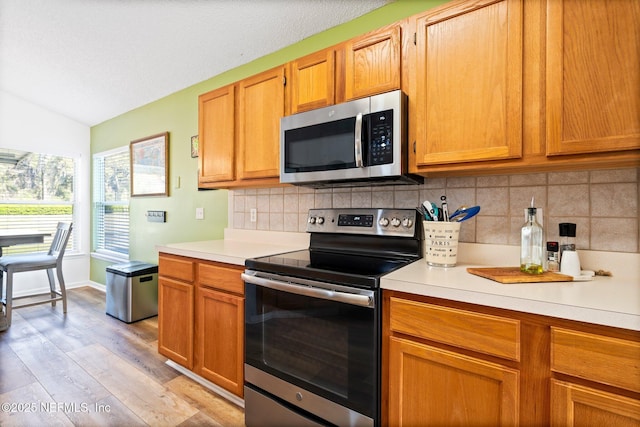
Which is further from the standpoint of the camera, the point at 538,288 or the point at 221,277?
the point at 221,277

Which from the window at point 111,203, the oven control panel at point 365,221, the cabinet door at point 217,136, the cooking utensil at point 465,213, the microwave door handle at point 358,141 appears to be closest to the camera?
the cooking utensil at point 465,213

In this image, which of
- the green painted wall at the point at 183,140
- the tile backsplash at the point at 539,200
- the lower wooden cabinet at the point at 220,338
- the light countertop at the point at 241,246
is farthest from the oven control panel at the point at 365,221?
the green painted wall at the point at 183,140

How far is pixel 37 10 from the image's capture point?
2.28m

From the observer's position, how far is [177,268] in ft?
6.56

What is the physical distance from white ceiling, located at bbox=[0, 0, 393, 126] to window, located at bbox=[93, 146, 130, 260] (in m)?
0.94

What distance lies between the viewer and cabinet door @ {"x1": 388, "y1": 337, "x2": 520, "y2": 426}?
958 mm

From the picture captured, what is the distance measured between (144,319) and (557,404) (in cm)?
330

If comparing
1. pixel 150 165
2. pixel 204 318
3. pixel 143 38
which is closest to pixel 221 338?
pixel 204 318

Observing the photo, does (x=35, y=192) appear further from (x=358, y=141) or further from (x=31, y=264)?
(x=358, y=141)

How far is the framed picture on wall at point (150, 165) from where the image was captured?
330 centimetres

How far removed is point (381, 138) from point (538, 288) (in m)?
0.86

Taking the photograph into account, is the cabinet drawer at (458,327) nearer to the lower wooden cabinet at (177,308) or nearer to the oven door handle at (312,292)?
the oven door handle at (312,292)

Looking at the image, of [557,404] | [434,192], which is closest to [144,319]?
[434,192]

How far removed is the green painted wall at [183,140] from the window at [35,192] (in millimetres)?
761
